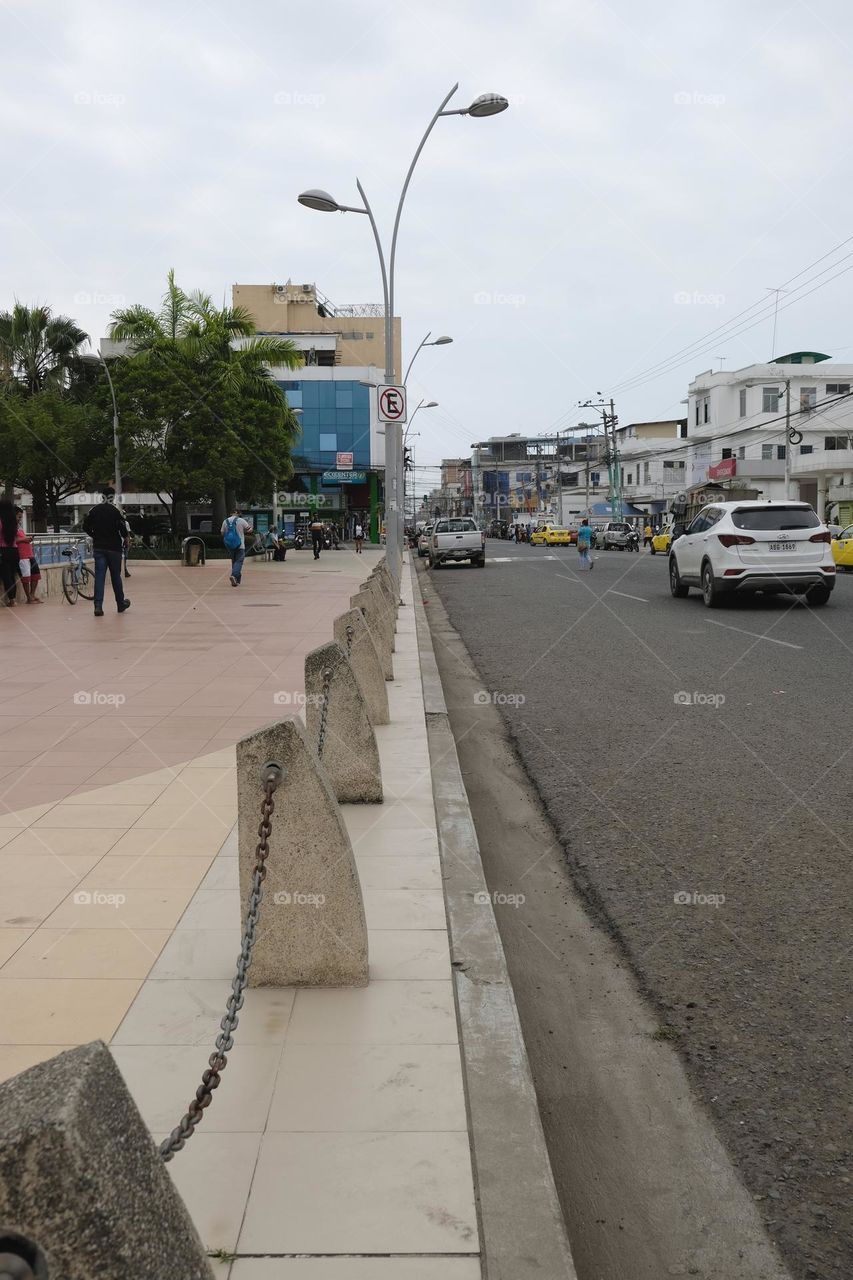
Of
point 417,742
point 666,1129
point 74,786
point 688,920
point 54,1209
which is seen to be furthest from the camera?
point 417,742

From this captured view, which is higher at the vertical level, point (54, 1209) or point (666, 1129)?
point (54, 1209)

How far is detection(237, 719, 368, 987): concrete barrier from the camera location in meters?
3.69

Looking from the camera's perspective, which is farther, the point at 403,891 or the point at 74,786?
the point at 74,786

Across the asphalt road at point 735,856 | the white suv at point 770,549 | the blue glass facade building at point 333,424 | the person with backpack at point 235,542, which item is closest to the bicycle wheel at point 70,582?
the person with backpack at point 235,542

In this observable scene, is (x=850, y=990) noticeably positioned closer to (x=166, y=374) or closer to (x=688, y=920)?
(x=688, y=920)

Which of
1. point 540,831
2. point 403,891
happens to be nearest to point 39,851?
point 403,891

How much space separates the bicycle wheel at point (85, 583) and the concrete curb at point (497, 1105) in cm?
1681

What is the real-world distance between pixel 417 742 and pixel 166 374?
32.8 m

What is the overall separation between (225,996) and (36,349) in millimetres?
53015

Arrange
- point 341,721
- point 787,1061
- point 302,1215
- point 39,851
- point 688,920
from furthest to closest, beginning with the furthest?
point 341,721, point 39,851, point 688,920, point 787,1061, point 302,1215

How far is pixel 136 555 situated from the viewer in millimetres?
43375

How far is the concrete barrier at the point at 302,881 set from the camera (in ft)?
12.1

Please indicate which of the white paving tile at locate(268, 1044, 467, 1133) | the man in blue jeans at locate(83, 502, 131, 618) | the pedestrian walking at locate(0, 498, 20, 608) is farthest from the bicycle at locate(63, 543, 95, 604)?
the white paving tile at locate(268, 1044, 467, 1133)

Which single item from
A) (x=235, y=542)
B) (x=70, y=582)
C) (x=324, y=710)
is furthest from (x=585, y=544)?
(x=324, y=710)
